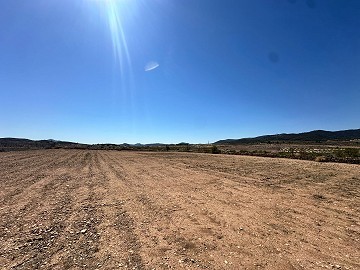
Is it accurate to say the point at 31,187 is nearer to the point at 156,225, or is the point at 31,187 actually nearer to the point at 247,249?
the point at 156,225

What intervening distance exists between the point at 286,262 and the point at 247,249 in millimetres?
1015

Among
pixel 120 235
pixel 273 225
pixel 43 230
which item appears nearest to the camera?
pixel 120 235

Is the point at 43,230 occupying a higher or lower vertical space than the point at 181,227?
higher

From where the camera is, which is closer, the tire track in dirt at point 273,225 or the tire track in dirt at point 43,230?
the tire track in dirt at point 43,230

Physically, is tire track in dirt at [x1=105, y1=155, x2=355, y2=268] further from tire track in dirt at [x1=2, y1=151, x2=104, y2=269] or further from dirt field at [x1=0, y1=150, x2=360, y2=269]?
tire track in dirt at [x1=2, y1=151, x2=104, y2=269]

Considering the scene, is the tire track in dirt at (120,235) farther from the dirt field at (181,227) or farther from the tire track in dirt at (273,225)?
the tire track in dirt at (273,225)

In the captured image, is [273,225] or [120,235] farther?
[273,225]

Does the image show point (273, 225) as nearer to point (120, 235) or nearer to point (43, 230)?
point (120, 235)

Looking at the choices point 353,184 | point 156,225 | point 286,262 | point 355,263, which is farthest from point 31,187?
A: point 353,184

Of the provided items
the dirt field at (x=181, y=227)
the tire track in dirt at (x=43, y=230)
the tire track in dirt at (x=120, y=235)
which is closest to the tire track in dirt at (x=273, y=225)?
the dirt field at (x=181, y=227)

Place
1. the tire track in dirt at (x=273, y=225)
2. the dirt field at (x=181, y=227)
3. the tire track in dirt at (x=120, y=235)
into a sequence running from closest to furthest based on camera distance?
the tire track in dirt at (x=120, y=235)
the dirt field at (x=181, y=227)
the tire track in dirt at (x=273, y=225)

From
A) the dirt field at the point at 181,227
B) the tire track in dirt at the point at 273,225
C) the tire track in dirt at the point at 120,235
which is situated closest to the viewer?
the tire track in dirt at the point at 120,235

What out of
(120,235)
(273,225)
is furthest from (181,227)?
(273,225)

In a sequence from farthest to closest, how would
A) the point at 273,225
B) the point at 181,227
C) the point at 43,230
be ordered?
the point at 273,225
the point at 181,227
the point at 43,230
